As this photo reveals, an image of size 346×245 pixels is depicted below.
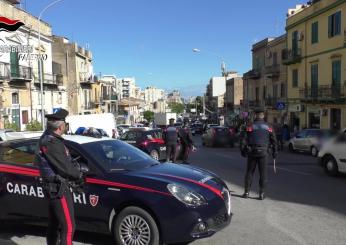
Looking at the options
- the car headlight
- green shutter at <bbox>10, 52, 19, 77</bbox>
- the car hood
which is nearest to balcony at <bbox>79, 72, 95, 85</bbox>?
green shutter at <bbox>10, 52, 19, 77</bbox>

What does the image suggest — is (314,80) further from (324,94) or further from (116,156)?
(116,156)

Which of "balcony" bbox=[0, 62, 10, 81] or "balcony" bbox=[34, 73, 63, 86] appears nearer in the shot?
"balcony" bbox=[0, 62, 10, 81]

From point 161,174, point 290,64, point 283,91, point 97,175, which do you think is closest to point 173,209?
point 161,174

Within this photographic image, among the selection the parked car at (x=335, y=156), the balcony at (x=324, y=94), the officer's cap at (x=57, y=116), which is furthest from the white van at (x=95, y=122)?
the officer's cap at (x=57, y=116)

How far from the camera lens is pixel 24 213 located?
6590 mm

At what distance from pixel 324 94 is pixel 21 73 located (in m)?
22.2

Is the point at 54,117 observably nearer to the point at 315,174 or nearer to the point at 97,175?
the point at 97,175

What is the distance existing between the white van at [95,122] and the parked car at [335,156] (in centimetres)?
1956

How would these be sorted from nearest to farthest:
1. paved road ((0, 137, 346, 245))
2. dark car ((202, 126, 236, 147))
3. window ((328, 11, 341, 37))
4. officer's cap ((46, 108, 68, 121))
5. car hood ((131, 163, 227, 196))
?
officer's cap ((46, 108, 68, 121)), car hood ((131, 163, 227, 196)), paved road ((0, 137, 346, 245)), window ((328, 11, 341, 37)), dark car ((202, 126, 236, 147))

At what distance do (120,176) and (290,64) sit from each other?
37044 millimetres

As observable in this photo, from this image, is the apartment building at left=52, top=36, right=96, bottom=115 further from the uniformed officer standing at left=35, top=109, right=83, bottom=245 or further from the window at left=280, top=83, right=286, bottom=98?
the uniformed officer standing at left=35, top=109, right=83, bottom=245

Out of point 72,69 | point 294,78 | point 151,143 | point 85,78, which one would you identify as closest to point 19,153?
point 151,143

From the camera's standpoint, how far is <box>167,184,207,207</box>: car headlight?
18.6ft

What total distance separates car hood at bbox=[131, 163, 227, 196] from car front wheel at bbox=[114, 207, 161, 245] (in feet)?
1.63
